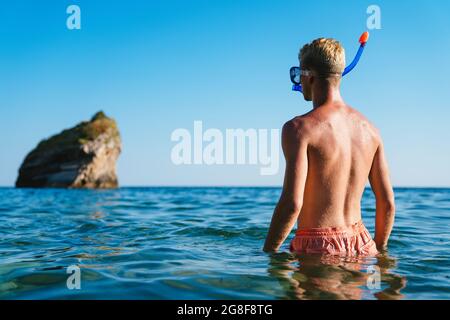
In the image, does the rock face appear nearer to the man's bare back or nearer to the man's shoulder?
the man's bare back

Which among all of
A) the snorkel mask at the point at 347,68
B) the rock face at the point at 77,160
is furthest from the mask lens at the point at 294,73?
the rock face at the point at 77,160

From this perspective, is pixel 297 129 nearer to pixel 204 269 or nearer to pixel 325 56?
pixel 325 56

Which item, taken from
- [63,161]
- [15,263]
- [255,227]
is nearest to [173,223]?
[255,227]

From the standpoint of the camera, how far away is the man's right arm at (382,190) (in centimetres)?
473

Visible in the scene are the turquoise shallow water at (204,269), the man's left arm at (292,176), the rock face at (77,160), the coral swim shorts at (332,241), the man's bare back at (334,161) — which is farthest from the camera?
the rock face at (77,160)

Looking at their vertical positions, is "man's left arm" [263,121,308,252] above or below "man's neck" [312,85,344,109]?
below

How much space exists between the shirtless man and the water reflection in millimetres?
112

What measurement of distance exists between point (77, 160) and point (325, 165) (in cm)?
7019

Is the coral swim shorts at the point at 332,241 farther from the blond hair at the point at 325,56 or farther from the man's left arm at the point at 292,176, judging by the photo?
the blond hair at the point at 325,56

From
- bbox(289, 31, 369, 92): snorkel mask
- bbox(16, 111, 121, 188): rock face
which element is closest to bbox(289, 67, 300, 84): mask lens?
bbox(289, 31, 369, 92): snorkel mask

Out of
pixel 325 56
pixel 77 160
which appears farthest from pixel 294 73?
pixel 77 160

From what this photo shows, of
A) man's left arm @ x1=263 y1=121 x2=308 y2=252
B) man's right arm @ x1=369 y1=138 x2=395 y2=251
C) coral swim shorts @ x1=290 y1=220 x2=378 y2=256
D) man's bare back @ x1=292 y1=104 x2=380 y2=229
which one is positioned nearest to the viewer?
man's left arm @ x1=263 y1=121 x2=308 y2=252

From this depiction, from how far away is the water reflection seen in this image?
→ 362 cm

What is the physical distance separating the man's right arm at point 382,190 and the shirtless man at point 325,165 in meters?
0.01
